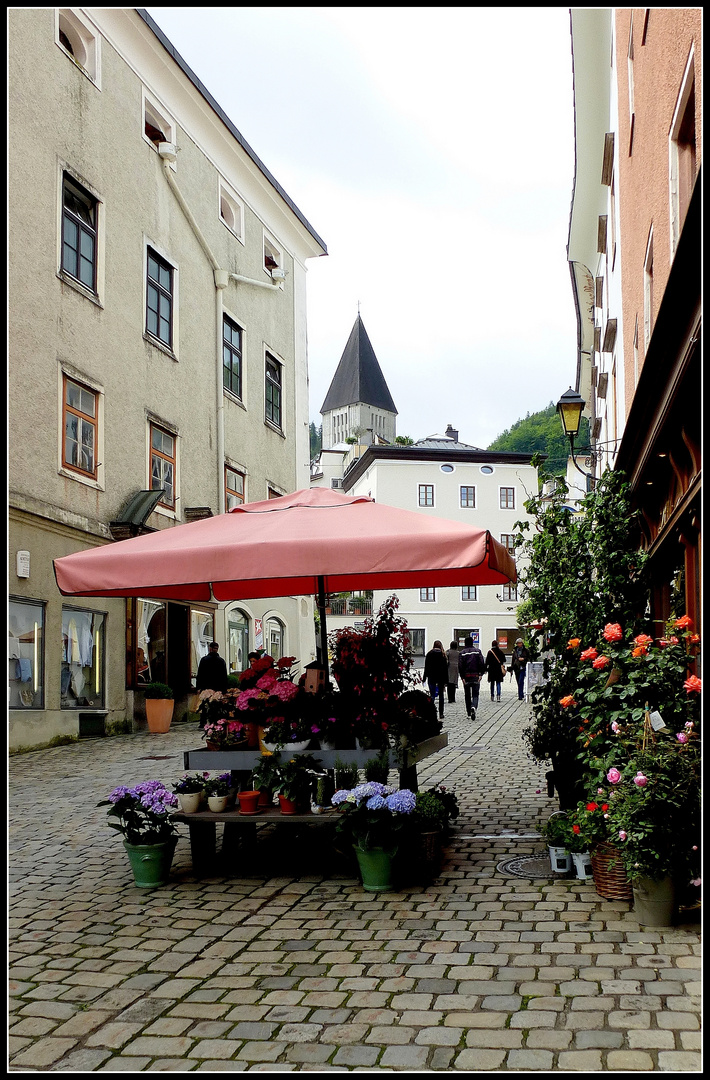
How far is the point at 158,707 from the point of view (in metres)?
18.1

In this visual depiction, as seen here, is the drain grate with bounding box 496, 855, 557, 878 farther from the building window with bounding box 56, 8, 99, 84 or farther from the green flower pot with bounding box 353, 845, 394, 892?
the building window with bounding box 56, 8, 99, 84

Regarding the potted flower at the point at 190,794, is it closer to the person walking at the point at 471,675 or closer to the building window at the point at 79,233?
the building window at the point at 79,233

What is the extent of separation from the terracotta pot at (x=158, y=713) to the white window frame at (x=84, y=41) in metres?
10.8

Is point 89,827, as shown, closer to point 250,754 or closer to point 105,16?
point 250,754

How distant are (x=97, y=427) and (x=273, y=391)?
409 inches

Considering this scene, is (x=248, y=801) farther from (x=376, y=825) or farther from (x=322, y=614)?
(x=322, y=614)

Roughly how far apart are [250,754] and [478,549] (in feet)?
7.30

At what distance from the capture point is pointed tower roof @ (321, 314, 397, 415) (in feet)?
360

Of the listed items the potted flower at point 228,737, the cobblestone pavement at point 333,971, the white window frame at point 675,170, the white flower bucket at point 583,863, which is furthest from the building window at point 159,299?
the white flower bucket at point 583,863

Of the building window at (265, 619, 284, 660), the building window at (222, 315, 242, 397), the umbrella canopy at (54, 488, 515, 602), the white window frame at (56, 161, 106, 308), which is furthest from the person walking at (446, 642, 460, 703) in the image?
the umbrella canopy at (54, 488, 515, 602)

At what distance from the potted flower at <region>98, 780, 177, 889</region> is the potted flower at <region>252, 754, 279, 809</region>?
1.97ft

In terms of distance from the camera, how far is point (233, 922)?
5547 mm

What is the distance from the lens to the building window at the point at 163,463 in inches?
787

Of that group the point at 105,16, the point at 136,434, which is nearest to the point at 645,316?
the point at 136,434
